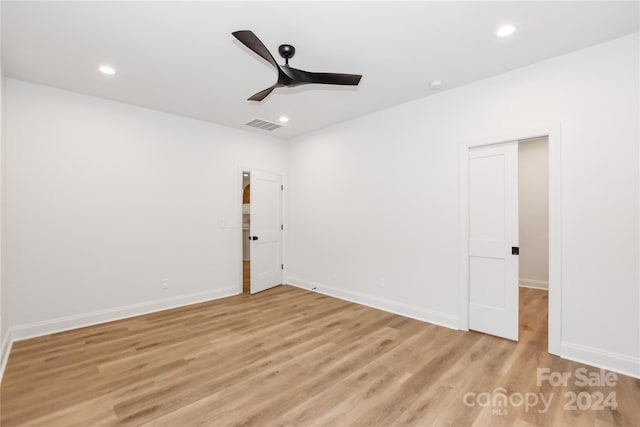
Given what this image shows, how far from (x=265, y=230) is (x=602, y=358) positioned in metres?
4.77

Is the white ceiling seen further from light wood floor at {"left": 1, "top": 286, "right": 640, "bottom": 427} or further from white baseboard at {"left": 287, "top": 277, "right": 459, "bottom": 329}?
light wood floor at {"left": 1, "top": 286, "right": 640, "bottom": 427}

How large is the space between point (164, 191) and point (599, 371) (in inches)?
216

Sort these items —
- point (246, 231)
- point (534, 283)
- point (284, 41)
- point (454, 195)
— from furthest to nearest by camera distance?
point (246, 231)
point (534, 283)
point (454, 195)
point (284, 41)

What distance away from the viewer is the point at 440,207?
12.4 ft

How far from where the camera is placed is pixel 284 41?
2.65 meters

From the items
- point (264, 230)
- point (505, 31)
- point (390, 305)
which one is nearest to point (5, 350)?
point (264, 230)

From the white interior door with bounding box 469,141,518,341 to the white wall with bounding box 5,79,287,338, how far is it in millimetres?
3745

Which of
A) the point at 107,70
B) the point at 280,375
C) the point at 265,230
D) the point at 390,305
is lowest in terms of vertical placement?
the point at 280,375

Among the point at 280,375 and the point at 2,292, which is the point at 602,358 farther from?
the point at 2,292

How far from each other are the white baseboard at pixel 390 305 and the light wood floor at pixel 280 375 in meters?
0.15

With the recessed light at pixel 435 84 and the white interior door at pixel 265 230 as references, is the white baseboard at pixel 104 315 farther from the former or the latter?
the recessed light at pixel 435 84

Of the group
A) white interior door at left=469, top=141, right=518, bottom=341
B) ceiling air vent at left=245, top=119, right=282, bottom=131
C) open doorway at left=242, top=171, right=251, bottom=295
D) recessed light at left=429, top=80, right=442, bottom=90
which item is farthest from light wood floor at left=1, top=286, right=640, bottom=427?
open doorway at left=242, top=171, right=251, bottom=295

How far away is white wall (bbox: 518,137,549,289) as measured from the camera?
5.62 m

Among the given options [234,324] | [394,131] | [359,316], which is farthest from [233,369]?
[394,131]
